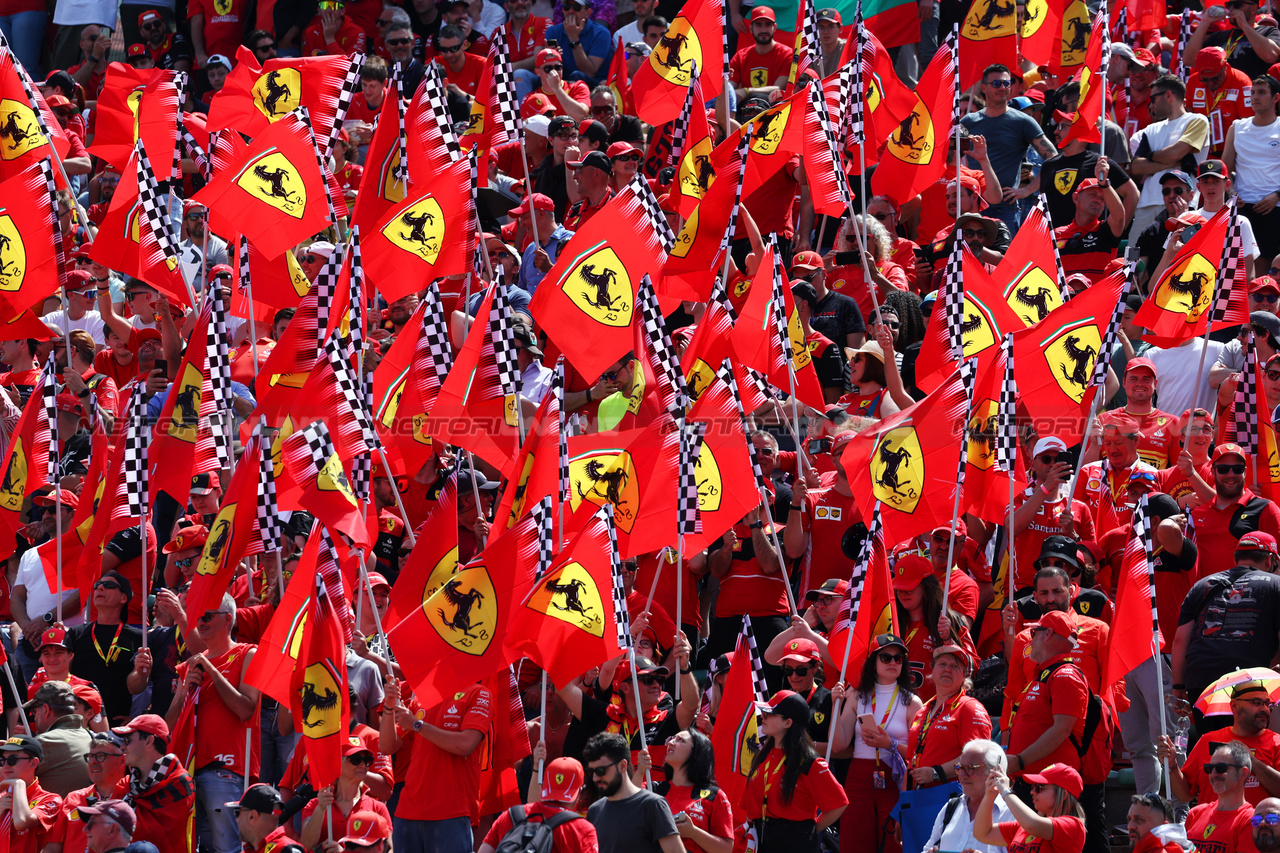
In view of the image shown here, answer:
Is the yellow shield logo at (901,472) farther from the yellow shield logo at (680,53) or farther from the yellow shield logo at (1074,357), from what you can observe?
the yellow shield logo at (680,53)

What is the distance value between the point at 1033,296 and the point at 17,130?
7.64m

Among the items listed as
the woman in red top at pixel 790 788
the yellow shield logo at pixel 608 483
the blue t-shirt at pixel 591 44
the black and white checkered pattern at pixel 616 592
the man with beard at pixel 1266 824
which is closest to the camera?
the man with beard at pixel 1266 824

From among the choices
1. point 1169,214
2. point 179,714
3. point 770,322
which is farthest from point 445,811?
point 1169,214

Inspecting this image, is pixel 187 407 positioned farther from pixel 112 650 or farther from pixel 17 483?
pixel 112 650

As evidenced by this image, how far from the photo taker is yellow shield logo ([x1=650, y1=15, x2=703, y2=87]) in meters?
15.7

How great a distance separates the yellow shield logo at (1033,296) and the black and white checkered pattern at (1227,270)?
3.44 feet

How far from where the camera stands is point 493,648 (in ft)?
32.3

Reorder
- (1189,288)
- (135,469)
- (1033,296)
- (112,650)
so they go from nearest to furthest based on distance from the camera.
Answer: (112,650)
(135,469)
(1189,288)
(1033,296)

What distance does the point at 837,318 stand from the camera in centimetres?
1345

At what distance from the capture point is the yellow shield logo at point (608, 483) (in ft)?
35.6

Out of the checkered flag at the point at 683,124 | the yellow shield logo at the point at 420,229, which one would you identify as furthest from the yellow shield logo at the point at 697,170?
the yellow shield logo at the point at 420,229

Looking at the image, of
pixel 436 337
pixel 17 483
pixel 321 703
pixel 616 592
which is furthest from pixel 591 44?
pixel 321 703

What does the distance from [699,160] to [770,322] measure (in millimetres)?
3150

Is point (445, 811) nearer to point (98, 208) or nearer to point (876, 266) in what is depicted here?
point (876, 266)
